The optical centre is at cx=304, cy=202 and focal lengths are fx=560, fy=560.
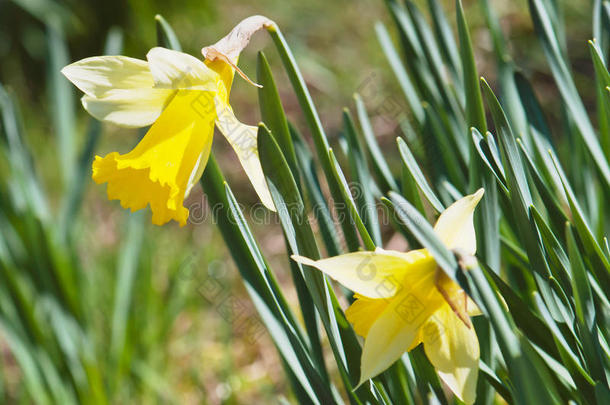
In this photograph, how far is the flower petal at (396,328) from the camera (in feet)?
1.51

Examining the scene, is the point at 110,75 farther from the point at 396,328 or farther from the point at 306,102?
the point at 396,328

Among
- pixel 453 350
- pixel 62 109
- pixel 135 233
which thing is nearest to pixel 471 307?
pixel 453 350

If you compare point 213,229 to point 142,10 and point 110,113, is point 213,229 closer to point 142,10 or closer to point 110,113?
point 142,10

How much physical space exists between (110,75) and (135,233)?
2.30 feet

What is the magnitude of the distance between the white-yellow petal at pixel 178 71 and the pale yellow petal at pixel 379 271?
195mm

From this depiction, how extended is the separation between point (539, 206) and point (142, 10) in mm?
2009

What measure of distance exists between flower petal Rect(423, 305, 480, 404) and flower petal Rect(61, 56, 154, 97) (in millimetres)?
355

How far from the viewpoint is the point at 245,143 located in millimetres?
564

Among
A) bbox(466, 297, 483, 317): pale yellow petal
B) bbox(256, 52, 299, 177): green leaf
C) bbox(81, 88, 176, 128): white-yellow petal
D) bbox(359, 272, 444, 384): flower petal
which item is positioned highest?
bbox(81, 88, 176, 128): white-yellow petal

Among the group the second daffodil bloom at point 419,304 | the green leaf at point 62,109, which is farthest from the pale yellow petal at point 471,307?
the green leaf at point 62,109

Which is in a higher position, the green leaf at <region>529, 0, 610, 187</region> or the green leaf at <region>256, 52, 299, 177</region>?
the green leaf at <region>256, 52, 299, 177</region>

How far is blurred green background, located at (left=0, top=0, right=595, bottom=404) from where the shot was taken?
1.09 m

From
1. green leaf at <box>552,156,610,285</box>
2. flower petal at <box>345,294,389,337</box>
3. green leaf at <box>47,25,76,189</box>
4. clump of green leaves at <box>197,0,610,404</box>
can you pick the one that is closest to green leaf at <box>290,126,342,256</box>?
clump of green leaves at <box>197,0,610,404</box>

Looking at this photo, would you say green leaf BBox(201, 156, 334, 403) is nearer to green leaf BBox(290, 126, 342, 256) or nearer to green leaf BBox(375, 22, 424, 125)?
green leaf BBox(290, 126, 342, 256)
